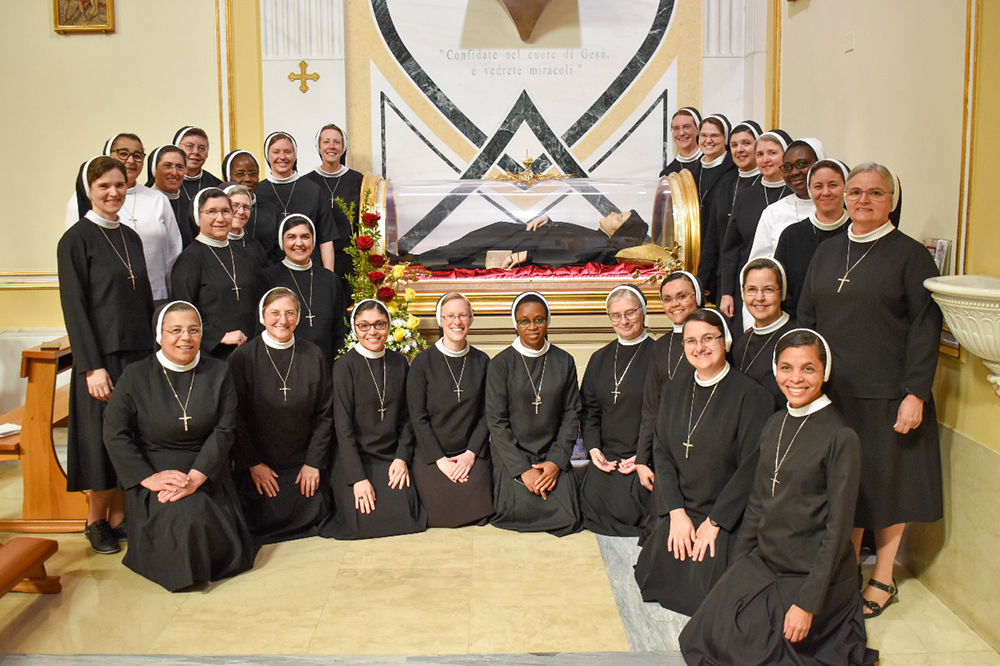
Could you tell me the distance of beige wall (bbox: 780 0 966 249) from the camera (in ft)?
14.2

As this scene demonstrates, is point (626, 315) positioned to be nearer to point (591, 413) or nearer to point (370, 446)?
point (591, 413)

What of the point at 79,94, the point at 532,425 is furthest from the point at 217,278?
the point at 79,94

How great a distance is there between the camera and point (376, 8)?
24.4ft

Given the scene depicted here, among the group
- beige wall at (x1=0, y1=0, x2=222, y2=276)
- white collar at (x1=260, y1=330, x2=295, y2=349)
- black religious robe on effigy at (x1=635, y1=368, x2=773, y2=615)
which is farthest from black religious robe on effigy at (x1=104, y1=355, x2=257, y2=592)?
beige wall at (x1=0, y1=0, x2=222, y2=276)

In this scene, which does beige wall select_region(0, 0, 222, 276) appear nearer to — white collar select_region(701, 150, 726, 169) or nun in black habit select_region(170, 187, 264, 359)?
nun in black habit select_region(170, 187, 264, 359)

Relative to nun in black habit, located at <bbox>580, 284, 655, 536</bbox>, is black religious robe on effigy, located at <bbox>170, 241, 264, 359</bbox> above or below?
above

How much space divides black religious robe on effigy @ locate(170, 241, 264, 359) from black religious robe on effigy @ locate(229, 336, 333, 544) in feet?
0.75

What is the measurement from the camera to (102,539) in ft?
15.4

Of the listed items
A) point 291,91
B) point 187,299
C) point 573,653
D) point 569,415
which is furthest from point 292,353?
point 291,91

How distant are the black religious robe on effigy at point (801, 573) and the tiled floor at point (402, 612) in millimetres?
218

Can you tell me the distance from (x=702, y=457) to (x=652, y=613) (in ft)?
2.24

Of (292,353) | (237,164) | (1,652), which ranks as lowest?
(1,652)

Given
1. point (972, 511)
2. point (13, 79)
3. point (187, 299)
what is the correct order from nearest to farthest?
point (972, 511) < point (187, 299) < point (13, 79)

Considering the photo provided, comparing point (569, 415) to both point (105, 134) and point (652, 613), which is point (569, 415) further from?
point (105, 134)
